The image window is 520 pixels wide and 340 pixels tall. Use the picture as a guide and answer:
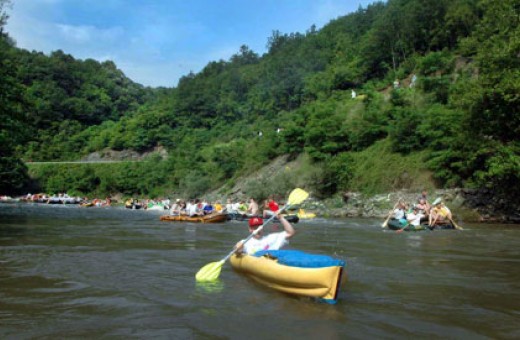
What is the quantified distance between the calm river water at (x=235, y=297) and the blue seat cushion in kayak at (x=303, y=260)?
1.65 feet

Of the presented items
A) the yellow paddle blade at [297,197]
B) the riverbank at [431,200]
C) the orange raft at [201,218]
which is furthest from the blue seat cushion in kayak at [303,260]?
the riverbank at [431,200]

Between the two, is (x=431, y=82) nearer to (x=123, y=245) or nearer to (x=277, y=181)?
→ (x=277, y=181)

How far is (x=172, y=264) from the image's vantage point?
9477 mm

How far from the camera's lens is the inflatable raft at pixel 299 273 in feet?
19.0

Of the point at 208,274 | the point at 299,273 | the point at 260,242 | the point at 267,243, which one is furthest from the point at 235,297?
the point at 260,242

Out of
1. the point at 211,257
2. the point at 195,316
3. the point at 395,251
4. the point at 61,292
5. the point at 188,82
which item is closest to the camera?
the point at 195,316

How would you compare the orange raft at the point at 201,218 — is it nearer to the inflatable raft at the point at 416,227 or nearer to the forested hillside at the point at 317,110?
the forested hillside at the point at 317,110

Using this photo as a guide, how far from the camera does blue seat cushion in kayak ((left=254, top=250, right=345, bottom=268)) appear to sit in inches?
234

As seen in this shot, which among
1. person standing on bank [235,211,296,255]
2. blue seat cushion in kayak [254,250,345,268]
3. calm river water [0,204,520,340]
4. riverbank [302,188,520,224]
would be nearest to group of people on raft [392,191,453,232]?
riverbank [302,188,520,224]

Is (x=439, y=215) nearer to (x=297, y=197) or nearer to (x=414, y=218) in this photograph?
(x=414, y=218)

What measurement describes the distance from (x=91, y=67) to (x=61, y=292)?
381 feet

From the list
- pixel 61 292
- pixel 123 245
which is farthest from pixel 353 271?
pixel 123 245

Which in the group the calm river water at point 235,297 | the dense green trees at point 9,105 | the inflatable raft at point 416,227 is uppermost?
the dense green trees at point 9,105

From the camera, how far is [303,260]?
6355mm
